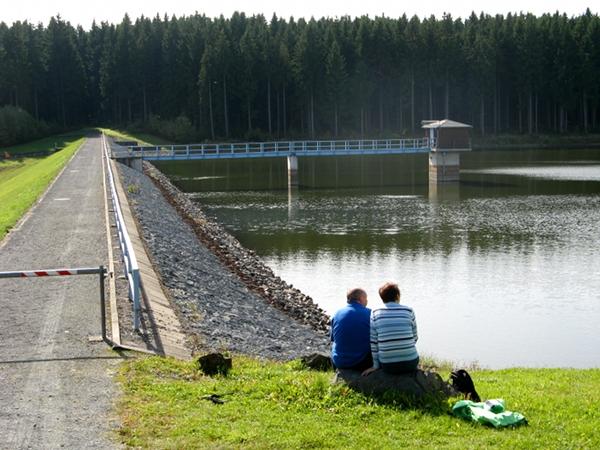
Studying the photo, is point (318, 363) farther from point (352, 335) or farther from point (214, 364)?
point (352, 335)

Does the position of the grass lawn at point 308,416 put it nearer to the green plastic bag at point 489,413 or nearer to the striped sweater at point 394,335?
the green plastic bag at point 489,413

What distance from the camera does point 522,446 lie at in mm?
8406

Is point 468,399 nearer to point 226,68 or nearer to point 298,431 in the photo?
point 298,431

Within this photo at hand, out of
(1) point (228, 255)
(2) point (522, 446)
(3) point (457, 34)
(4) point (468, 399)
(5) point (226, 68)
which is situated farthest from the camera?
(3) point (457, 34)

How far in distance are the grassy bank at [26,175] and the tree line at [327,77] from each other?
1480 cm

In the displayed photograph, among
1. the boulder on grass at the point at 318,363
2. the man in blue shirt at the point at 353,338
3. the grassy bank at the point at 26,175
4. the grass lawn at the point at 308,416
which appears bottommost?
the boulder on grass at the point at 318,363

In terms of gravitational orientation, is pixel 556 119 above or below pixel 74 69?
below

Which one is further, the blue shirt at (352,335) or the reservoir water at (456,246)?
the reservoir water at (456,246)

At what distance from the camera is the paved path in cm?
917

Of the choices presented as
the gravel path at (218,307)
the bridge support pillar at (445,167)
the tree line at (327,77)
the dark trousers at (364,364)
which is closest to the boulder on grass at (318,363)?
the dark trousers at (364,364)

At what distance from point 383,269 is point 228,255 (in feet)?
21.2

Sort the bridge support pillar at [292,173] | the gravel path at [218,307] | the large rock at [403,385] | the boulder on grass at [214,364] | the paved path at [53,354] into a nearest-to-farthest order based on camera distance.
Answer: the paved path at [53,354] < the large rock at [403,385] < the boulder on grass at [214,364] < the gravel path at [218,307] < the bridge support pillar at [292,173]

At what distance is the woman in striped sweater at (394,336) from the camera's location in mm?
9844

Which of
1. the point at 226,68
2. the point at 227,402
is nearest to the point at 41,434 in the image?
the point at 227,402
